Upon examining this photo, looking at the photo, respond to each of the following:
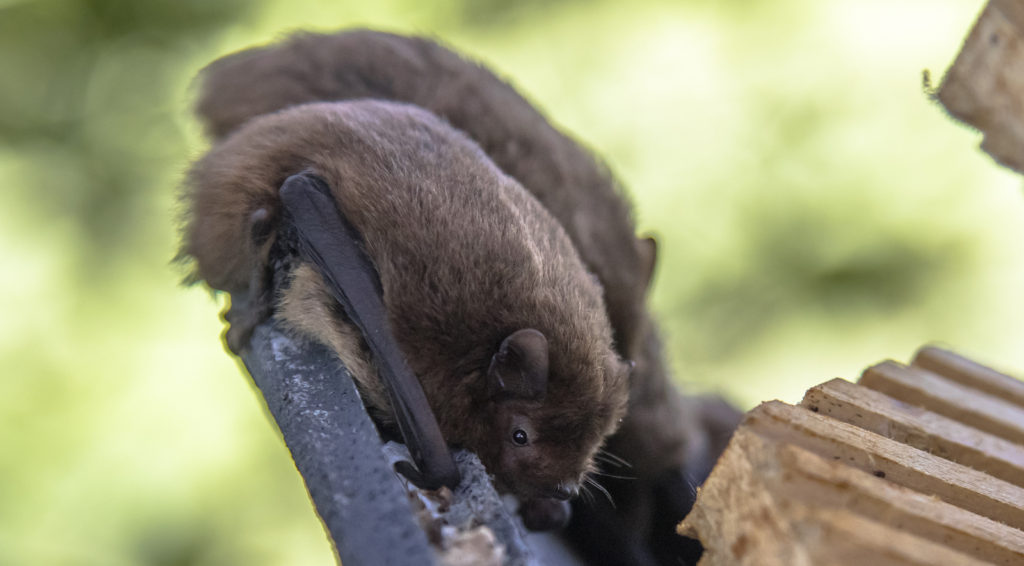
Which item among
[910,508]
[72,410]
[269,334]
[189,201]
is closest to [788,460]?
[910,508]

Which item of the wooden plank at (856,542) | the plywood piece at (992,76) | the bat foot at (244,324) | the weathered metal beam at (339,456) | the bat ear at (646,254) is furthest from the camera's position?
the bat ear at (646,254)

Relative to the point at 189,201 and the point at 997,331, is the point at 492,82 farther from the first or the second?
the point at 997,331

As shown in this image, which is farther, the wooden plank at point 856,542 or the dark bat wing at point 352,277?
the dark bat wing at point 352,277

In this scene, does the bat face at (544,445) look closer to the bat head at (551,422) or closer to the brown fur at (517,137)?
the bat head at (551,422)

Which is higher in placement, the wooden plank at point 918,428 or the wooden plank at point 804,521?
the wooden plank at point 918,428

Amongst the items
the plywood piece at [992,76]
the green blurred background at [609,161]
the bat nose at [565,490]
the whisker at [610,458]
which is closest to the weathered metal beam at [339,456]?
the bat nose at [565,490]

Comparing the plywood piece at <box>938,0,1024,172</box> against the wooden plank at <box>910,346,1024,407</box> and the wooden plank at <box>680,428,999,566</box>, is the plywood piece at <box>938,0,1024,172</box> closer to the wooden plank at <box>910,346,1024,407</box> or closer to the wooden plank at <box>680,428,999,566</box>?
the wooden plank at <box>910,346,1024,407</box>
